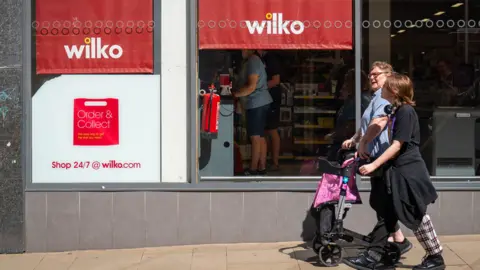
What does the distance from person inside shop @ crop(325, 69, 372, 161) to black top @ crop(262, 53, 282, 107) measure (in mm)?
666

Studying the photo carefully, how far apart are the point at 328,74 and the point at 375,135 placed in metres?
1.74

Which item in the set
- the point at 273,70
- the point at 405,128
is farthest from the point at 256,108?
the point at 405,128

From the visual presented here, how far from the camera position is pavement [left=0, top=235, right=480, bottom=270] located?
7215 millimetres

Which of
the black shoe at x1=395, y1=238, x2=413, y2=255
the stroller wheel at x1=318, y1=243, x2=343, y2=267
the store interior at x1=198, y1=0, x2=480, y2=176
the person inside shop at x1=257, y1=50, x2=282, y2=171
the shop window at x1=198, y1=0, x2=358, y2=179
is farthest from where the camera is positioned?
the person inside shop at x1=257, y1=50, x2=282, y2=171

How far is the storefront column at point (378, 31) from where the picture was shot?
8.15 m

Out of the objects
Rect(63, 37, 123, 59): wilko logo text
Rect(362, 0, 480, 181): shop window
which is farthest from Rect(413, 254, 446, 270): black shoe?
Rect(63, 37, 123, 59): wilko logo text

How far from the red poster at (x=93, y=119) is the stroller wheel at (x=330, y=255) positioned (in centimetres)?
252

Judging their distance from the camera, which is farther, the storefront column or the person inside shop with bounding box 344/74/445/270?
the storefront column

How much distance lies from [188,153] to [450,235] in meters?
2.89

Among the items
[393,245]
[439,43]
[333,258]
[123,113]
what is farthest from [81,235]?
[439,43]

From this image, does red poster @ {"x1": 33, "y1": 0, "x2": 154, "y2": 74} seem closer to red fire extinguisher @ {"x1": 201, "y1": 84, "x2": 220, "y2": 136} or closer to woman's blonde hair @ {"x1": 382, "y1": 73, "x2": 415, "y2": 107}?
red fire extinguisher @ {"x1": 201, "y1": 84, "x2": 220, "y2": 136}

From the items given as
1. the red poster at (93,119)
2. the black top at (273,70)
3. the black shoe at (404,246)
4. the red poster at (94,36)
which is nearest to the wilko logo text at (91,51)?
the red poster at (94,36)

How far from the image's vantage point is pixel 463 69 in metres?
8.48

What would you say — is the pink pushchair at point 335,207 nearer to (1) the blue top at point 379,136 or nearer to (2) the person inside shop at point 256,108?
(1) the blue top at point 379,136
